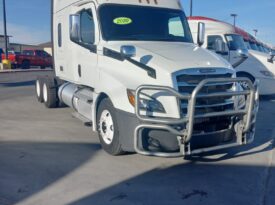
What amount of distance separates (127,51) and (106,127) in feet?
4.47

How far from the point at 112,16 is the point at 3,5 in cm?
3464

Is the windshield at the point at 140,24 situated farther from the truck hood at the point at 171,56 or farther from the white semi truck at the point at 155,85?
the truck hood at the point at 171,56

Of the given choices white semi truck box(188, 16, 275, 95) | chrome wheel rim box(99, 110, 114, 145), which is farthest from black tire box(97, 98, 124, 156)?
white semi truck box(188, 16, 275, 95)

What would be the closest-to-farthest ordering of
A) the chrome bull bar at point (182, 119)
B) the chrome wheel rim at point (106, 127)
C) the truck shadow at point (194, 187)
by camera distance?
the truck shadow at point (194, 187)
the chrome bull bar at point (182, 119)
the chrome wheel rim at point (106, 127)

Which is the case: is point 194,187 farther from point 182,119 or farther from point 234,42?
point 234,42

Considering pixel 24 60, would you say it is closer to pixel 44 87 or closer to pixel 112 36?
pixel 44 87

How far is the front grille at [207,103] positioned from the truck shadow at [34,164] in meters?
1.99

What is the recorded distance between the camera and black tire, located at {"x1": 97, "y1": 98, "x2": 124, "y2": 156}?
5.82 m

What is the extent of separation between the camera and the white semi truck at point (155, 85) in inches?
202

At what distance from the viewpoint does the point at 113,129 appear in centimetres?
589

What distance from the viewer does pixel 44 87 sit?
11195mm

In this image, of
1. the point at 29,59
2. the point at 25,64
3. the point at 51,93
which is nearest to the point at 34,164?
the point at 51,93

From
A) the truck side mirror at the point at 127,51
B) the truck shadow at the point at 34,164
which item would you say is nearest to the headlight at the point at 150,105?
the truck side mirror at the point at 127,51

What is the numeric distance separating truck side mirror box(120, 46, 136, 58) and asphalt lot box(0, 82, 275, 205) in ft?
5.60
